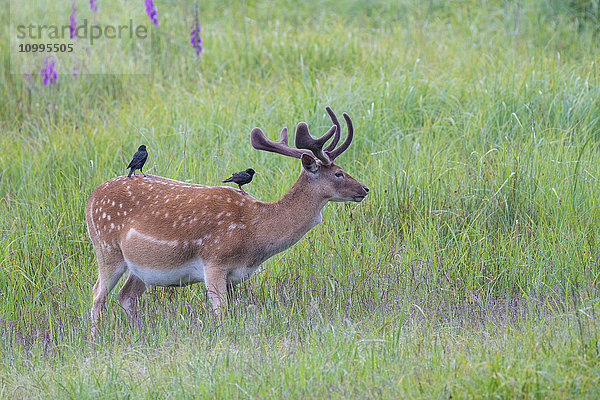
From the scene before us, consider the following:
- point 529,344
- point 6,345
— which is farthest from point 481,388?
point 6,345

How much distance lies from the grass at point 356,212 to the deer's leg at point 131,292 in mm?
106

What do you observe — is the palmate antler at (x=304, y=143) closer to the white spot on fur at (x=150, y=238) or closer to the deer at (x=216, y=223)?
the deer at (x=216, y=223)

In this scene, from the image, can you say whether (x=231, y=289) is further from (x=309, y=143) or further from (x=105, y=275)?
(x=309, y=143)

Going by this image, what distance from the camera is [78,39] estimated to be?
1050cm

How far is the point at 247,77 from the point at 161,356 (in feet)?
17.9

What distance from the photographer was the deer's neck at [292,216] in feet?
17.6

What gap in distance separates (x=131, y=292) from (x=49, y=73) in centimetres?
398

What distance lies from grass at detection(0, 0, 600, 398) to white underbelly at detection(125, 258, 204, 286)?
24cm

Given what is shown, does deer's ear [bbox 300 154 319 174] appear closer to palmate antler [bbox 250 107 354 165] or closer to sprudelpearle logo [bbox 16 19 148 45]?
palmate antler [bbox 250 107 354 165]

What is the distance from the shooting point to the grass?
4.25m

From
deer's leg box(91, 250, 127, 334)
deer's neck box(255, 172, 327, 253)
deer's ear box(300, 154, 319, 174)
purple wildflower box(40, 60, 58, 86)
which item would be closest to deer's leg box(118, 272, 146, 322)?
deer's leg box(91, 250, 127, 334)

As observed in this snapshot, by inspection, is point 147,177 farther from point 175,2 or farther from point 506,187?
point 175,2

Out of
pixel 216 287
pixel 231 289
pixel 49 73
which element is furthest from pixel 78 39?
pixel 216 287

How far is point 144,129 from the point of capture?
793 centimetres
